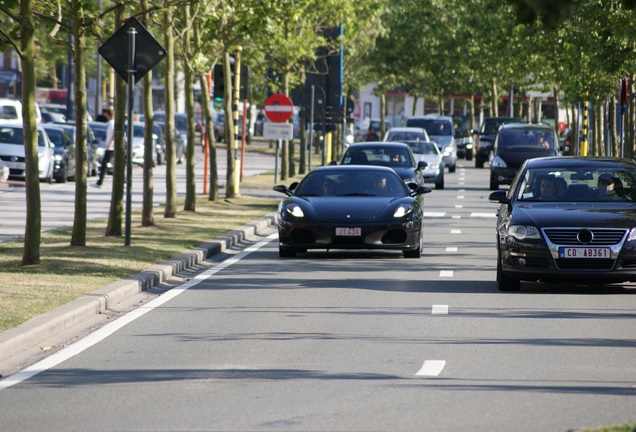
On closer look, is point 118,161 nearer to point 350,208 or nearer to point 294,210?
point 294,210

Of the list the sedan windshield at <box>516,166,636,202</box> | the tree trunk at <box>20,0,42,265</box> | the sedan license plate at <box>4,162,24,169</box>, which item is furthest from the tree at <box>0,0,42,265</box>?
the sedan license plate at <box>4,162,24,169</box>

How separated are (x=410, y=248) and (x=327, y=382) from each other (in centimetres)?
998

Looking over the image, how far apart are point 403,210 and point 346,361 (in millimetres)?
9193

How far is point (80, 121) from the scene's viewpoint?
17.6 metres

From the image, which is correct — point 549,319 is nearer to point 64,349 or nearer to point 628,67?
point 64,349

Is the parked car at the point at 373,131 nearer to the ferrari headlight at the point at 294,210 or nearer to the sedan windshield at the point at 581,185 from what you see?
the ferrari headlight at the point at 294,210

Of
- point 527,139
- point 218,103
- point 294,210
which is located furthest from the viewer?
point 527,139

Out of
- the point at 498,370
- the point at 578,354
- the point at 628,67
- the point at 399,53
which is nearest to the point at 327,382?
the point at 498,370

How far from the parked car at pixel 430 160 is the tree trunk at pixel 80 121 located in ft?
74.6

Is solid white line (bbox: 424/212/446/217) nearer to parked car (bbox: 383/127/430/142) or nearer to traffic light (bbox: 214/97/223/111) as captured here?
traffic light (bbox: 214/97/223/111)

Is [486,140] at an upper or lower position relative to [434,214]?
upper

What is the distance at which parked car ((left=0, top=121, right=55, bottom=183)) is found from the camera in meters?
37.2

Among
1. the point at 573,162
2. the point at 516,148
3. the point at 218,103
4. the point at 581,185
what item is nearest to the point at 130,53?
the point at 573,162

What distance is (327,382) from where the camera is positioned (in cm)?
898
